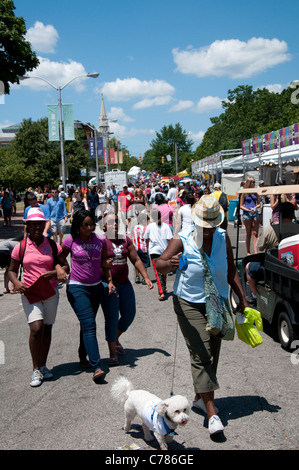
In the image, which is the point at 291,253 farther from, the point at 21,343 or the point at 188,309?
the point at 21,343

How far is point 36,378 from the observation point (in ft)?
16.6

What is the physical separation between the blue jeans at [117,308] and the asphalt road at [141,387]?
394 mm

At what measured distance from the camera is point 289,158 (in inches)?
742

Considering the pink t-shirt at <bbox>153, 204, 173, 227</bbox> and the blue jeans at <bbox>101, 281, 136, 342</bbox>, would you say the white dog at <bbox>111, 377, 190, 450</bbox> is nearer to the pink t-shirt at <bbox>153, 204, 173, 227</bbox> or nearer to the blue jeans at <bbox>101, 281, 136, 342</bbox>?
the blue jeans at <bbox>101, 281, 136, 342</bbox>

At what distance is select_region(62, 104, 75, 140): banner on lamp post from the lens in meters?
28.2

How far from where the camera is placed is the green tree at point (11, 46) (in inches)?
916

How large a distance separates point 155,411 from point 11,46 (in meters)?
23.6

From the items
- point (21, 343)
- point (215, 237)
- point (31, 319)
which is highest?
point (215, 237)

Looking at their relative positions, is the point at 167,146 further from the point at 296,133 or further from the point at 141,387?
the point at 141,387

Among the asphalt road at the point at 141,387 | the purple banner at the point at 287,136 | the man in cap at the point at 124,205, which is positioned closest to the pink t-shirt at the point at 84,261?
the asphalt road at the point at 141,387

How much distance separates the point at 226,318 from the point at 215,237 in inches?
25.8
